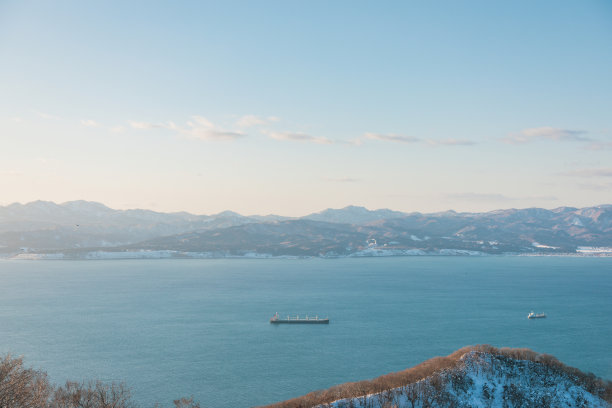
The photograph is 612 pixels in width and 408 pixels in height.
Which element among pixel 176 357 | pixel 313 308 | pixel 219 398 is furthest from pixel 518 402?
pixel 313 308

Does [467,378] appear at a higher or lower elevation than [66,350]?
higher

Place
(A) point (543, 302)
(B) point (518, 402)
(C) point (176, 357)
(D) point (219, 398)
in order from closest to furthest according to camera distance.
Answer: (B) point (518, 402) → (D) point (219, 398) → (C) point (176, 357) → (A) point (543, 302)

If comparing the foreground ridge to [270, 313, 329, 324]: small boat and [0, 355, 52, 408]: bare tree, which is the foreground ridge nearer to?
[0, 355, 52, 408]: bare tree

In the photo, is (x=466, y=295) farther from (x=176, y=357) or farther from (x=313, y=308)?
(x=176, y=357)

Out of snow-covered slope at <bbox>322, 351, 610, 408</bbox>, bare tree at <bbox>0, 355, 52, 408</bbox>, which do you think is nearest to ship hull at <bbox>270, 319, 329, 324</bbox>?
snow-covered slope at <bbox>322, 351, 610, 408</bbox>

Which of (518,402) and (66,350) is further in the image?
(66,350)

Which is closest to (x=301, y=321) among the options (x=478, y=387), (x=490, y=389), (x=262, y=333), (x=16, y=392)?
(x=262, y=333)
